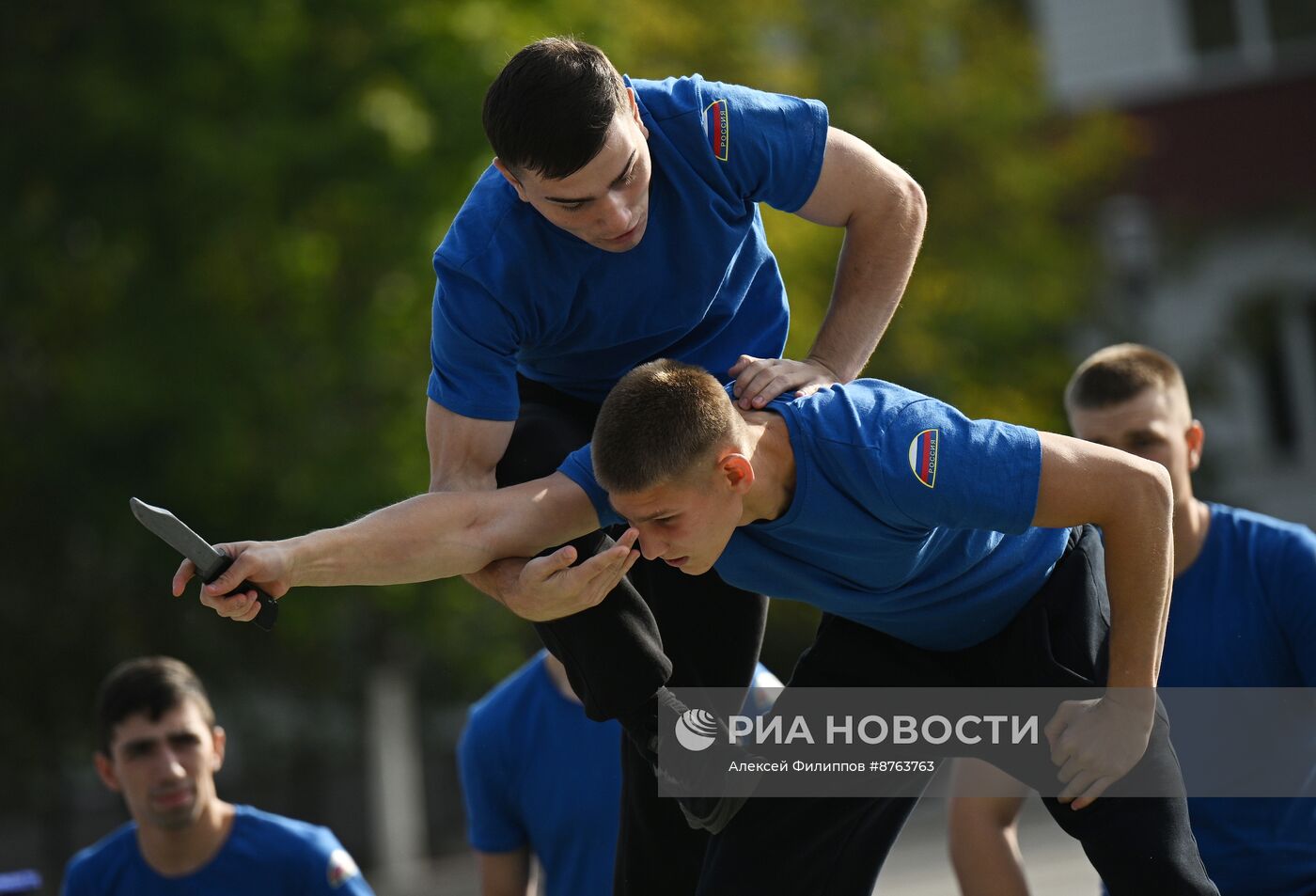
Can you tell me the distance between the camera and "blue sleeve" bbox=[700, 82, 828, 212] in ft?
12.4

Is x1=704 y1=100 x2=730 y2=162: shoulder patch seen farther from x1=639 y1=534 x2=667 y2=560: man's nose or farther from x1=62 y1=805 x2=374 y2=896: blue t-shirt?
x1=62 y1=805 x2=374 y2=896: blue t-shirt

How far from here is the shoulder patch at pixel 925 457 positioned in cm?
333

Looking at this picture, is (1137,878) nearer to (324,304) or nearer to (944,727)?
(944,727)

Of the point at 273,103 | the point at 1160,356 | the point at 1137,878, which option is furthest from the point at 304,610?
the point at 1137,878

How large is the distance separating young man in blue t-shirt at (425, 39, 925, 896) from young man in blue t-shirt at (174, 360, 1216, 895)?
0.14 metres

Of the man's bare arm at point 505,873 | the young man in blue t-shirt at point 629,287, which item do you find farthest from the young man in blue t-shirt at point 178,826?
the young man in blue t-shirt at point 629,287

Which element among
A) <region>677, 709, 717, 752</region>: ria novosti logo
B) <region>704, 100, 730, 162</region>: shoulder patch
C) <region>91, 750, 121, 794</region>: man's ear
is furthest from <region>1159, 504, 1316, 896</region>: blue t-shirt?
<region>91, 750, 121, 794</region>: man's ear

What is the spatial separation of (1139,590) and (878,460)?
2.02 feet

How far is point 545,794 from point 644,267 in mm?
2282

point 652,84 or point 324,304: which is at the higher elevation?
point 324,304

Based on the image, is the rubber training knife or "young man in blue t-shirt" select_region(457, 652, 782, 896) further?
"young man in blue t-shirt" select_region(457, 652, 782, 896)

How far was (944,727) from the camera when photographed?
394 cm

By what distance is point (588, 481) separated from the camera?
3.62 m

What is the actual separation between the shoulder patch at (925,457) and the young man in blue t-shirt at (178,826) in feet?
8.76
